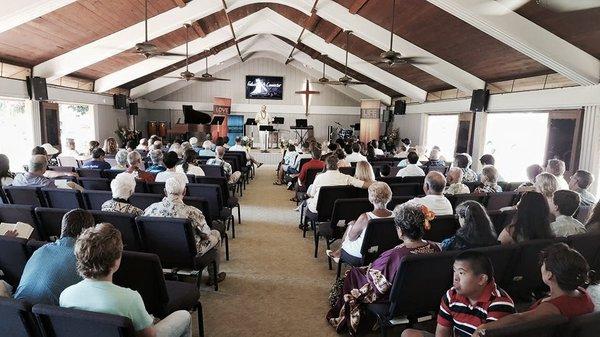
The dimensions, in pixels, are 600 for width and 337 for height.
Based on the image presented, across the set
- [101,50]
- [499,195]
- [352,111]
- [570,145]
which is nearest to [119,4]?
[101,50]

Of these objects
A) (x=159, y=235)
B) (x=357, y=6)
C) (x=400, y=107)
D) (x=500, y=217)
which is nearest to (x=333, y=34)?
(x=357, y=6)

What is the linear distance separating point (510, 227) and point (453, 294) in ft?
4.19

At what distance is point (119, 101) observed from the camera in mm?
11906

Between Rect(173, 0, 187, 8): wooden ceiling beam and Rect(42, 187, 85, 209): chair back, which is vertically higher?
Rect(173, 0, 187, 8): wooden ceiling beam

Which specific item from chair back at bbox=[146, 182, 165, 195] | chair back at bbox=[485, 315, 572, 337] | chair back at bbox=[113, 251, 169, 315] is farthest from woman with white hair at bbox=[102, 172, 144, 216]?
chair back at bbox=[485, 315, 572, 337]

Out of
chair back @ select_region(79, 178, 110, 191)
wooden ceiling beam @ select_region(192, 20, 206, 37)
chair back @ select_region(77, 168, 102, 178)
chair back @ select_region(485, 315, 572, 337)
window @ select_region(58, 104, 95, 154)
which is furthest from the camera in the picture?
A: window @ select_region(58, 104, 95, 154)

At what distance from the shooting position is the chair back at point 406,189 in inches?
189

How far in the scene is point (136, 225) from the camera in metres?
2.81

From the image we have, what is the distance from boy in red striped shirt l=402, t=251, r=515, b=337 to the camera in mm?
1642

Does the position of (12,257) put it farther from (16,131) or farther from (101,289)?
(16,131)

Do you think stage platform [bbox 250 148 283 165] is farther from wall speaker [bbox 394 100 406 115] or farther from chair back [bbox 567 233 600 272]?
chair back [bbox 567 233 600 272]

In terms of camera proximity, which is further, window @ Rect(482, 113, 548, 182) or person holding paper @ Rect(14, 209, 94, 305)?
Answer: window @ Rect(482, 113, 548, 182)

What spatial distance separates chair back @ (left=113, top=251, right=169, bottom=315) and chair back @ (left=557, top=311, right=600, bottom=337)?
196cm

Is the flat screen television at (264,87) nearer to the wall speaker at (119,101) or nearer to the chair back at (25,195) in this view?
the wall speaker at (119,101)
